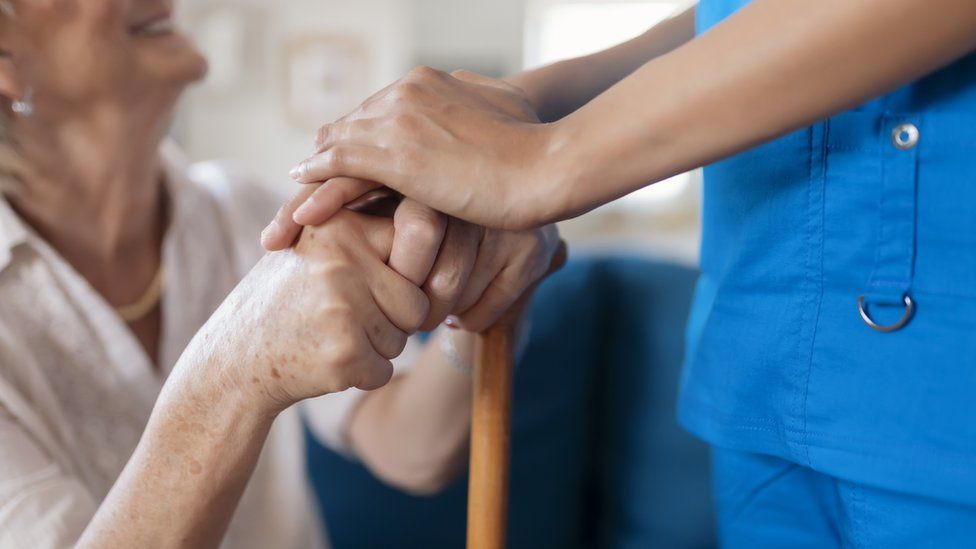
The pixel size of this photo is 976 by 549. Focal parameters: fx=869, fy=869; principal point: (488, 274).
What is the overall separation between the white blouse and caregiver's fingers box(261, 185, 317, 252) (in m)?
0.32

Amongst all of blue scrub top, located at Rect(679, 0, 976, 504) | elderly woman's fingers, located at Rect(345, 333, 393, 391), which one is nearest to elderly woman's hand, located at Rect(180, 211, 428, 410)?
elderly woman's fingers, located at Rect(345, 333, 393, 391)

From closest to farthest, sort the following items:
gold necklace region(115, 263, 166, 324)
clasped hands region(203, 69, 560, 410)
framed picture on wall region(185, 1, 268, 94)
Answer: clasped hands region(203, 69, 560, 410), gold necklace region(115, 263, 166, 324), framed picture on wall region(185, 1, 268, 94)

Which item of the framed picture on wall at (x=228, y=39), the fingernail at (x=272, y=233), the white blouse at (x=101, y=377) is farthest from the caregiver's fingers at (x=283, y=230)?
the framed picture on wall at (x=228, y=39)

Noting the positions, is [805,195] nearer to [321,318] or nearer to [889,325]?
[889,325]

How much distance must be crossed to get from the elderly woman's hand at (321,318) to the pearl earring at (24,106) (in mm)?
428

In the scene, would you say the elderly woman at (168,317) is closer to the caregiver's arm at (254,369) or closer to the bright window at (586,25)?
the caregiver's arm at (254,369)

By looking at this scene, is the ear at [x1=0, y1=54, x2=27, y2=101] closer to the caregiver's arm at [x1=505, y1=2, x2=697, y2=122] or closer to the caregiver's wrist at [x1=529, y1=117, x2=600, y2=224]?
the caregiver's arm at [x1=505, y1=2, x2=697, y2=122]

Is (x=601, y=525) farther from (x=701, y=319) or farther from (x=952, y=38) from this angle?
(x=952, y=38)

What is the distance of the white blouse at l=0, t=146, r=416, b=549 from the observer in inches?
30.8

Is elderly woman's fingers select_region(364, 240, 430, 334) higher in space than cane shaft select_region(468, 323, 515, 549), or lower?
higher

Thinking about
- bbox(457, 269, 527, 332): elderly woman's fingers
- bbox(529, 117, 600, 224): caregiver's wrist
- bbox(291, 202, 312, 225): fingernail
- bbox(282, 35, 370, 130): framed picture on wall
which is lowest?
bbox(457, 269, 527, 332): elderly woman's fingers

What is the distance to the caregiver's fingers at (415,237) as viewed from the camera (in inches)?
24.4

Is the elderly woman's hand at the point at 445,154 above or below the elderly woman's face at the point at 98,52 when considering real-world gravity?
below

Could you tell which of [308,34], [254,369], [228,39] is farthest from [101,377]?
[308,34]
